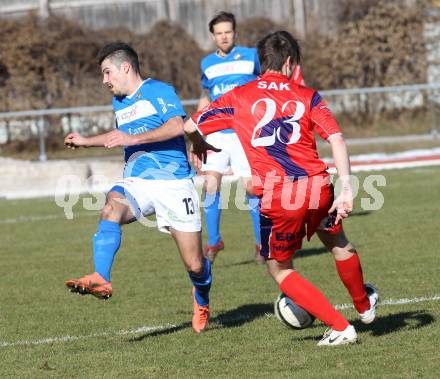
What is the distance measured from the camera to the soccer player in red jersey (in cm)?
570

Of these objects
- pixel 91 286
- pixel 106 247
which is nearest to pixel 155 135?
pixel 106 247

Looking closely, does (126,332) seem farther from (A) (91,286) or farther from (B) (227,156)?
(B) (227,156)

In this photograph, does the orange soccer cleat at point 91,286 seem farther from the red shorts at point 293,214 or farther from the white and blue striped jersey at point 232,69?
the white and blue striped jersey at point 232,69

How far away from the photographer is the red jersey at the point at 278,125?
5684mm

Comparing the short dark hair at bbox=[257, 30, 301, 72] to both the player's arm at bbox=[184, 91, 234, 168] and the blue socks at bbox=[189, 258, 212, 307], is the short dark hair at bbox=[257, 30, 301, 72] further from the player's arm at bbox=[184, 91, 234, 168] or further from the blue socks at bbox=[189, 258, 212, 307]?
the blue socks at bbox=[189, 258, 212, 307]

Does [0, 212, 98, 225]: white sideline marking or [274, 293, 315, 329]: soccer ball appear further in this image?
[0, 212, 98, 225]: white sideline marking

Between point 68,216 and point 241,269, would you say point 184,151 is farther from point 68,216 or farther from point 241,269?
point 68,216

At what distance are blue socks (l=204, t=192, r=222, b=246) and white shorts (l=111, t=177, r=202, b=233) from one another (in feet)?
10.3

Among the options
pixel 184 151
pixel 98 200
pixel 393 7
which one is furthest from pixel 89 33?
pixel 184 151

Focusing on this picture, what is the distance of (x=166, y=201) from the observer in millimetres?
6691

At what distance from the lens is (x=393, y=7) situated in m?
26.0

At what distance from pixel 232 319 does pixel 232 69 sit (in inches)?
151

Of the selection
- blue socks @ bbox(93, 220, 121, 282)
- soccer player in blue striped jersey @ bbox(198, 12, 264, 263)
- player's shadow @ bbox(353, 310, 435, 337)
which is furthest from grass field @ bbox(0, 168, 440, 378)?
blue socks @ bbox(93, 220, 121, 282)

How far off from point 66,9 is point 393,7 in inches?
342
